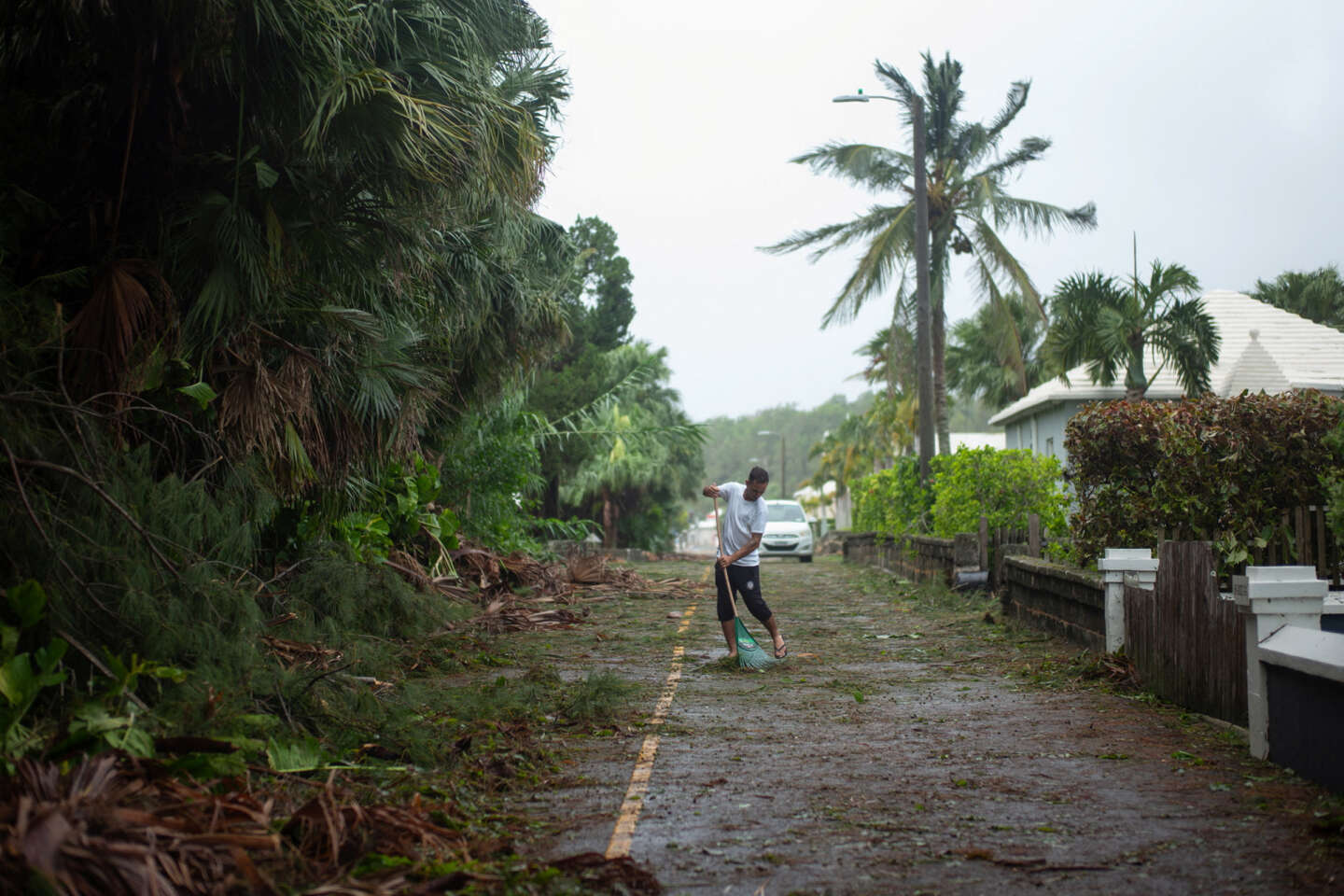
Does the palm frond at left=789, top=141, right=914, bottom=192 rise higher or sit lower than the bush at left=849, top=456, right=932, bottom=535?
higher

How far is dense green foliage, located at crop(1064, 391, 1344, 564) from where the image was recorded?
11.0m

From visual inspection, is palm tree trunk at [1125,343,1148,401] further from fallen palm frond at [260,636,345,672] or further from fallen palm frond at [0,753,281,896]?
fallen palm frond at [0,753,281,896]

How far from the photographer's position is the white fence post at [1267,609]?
6.81 meters

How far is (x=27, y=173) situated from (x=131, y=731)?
4.81m

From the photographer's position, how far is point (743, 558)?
11320 mm

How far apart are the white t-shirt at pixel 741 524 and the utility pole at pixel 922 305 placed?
1266 cm

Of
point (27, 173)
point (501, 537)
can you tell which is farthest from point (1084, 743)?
point (501, 537)

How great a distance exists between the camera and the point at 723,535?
37.2ft

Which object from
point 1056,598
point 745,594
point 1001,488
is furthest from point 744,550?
point 1001,488

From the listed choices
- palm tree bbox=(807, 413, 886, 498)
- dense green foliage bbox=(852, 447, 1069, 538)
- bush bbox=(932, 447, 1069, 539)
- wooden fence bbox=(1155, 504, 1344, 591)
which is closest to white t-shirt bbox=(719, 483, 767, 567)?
wooden fence bbox=(1155, 504, 1344, 591)

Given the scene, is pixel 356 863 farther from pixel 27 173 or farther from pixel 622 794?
pixel 27 173

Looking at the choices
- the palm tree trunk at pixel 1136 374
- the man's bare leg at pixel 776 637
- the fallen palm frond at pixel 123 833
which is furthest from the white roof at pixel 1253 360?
the fallen palm frond at pixel 123 833

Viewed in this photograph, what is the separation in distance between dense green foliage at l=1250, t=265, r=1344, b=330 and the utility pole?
51.1 ft

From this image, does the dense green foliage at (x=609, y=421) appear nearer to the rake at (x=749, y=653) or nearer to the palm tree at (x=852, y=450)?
the palm tree at (x=852, y=450)
